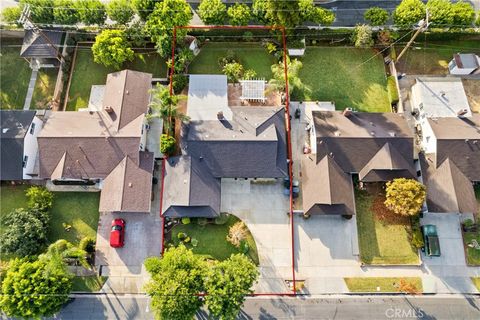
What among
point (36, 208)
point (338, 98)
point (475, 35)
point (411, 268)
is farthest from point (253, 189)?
point (475, 35)

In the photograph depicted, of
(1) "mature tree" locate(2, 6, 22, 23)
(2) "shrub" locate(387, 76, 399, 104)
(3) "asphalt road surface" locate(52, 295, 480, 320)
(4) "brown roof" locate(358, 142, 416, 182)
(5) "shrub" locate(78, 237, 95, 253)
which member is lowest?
(3) "asphalt road surface" locate(52, 295, 480, 320)

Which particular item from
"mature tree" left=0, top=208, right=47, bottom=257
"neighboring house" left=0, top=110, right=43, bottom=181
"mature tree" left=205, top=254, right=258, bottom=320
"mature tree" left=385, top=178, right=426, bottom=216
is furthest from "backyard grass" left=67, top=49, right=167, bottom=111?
"mature tree" left=385, top=178, right=426, bottom=216

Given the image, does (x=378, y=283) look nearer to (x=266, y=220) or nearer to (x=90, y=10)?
(x=266, y=220)

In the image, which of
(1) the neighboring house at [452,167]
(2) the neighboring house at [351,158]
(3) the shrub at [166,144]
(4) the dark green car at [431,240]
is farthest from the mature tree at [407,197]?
(3) the shrub at [166,144]

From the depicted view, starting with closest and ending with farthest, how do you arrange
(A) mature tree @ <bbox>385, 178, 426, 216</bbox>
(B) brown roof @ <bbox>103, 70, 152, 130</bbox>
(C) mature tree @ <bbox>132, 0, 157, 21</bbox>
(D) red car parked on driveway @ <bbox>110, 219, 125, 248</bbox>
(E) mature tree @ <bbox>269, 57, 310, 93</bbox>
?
(A) mature tree @ <bbox>385, 178, 426, 216</bbox> → (D) red car parked on driveway @ <bbox>110, 219, 125, 248</bbox> → (B) brown roof @ <bbox>103, 70, 152, 130</bbox> → (E) mature tree @ <bbox>269, 57, 310, 93</bbox> → (C) mature tree @ <bbox>132, 0, 157, 21</bbox>

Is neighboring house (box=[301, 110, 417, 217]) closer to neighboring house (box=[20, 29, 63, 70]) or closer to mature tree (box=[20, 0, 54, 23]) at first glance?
neighboring house (box=[20, 29, 63, 70])
